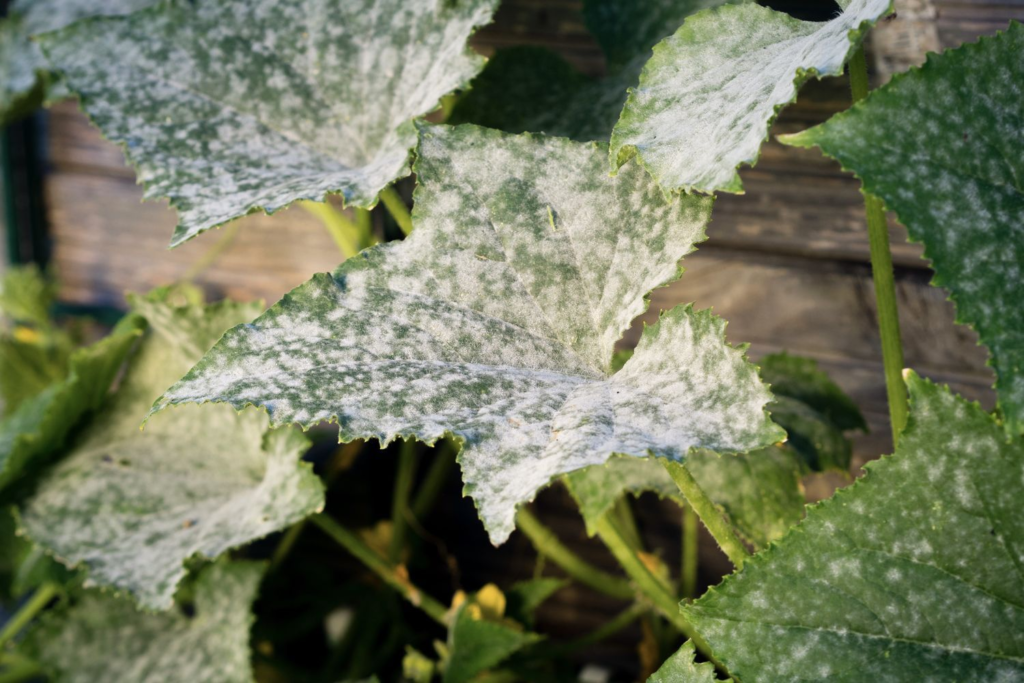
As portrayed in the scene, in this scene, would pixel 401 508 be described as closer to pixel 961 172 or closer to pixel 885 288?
pixel 885 288

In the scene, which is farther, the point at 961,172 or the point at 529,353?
the point at 529,353

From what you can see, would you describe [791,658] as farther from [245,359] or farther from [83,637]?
[83,637]

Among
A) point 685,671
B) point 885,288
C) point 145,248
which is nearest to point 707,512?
point 685,671

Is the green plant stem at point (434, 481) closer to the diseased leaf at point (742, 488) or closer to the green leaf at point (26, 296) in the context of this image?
the diseased leaf at point (742, 488)

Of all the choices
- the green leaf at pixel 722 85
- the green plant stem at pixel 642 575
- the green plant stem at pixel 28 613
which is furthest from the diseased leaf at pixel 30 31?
the green plant stem at pixel 642 575

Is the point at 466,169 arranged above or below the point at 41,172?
above

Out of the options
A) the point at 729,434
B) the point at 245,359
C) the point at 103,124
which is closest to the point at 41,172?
the point at 103,124
